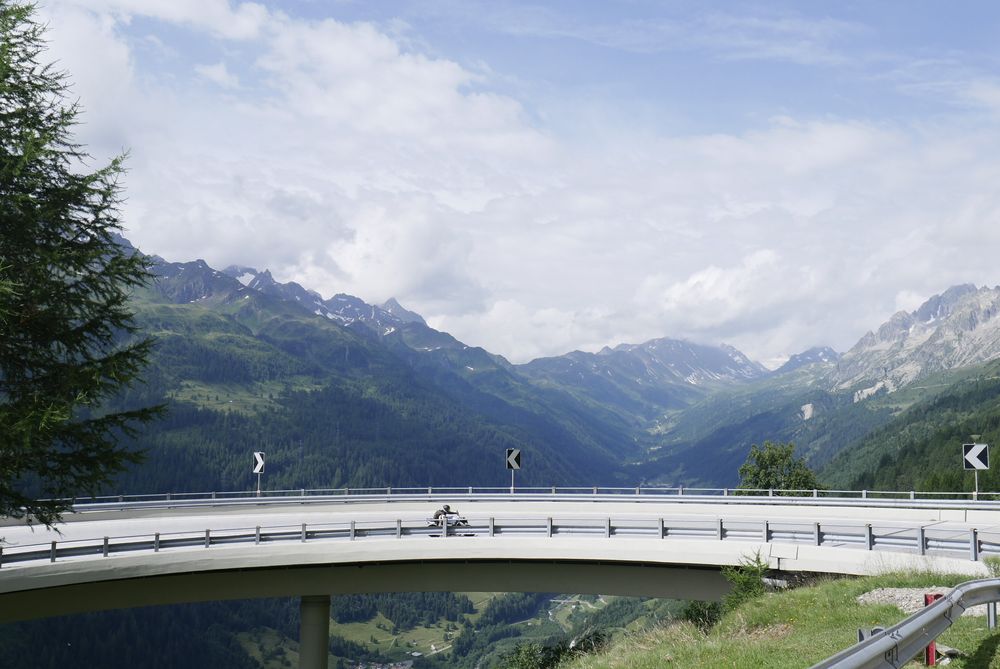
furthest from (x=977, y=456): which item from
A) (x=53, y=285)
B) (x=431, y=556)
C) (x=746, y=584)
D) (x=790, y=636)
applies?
(x=53, y=285)

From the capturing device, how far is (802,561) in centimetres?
2378

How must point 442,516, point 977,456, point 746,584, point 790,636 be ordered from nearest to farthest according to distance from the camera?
1. point 790,636
2. point 746,584
3. point 442,516
4. point 977,456

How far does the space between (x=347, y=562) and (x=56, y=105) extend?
1793cm

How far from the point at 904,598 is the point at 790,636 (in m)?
3.48

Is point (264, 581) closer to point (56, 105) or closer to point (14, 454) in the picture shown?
point (14, 454)

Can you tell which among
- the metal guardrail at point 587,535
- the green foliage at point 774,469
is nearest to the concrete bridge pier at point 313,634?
the metal guardrail at point 587,535

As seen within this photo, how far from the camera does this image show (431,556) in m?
29.0

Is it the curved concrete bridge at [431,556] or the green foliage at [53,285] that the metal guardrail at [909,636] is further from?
the green foliage at [53,285]

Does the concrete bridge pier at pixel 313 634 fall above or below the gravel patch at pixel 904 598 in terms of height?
below

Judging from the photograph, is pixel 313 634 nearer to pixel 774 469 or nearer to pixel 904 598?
pixel 904 598

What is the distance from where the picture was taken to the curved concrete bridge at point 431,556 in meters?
24.0

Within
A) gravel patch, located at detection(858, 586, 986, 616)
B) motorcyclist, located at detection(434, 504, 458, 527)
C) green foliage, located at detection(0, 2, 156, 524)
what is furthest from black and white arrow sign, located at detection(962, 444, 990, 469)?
green foliage, located at detection(0, 2, 156, 524)

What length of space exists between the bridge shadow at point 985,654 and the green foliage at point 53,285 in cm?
1542

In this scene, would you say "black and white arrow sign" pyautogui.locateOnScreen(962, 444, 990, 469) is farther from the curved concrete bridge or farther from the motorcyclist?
the motorcyclist
